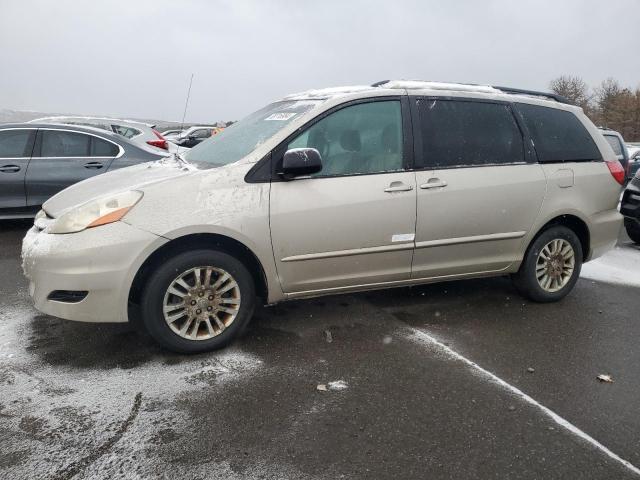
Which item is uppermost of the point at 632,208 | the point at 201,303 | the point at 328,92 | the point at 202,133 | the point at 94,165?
the point at 202,133

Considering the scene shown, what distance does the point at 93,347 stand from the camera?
11.9ft

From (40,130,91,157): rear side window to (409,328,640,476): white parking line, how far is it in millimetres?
5439

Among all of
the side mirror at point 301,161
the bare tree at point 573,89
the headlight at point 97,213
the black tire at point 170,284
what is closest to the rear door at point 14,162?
the headlight at point 97,213

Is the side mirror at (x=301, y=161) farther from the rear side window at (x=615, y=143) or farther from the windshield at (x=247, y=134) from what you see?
the rear side window at (x=615, y=143)

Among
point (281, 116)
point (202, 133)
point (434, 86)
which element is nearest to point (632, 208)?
point (434, 86)

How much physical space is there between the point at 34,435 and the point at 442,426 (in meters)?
2.06

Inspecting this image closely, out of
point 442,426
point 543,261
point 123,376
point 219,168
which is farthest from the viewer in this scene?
point 543,261

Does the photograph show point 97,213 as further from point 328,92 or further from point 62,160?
point 62,160

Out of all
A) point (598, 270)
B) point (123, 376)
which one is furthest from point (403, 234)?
point (598, 270)

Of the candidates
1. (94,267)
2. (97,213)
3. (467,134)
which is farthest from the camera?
(467,134)

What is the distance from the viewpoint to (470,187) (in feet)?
13.6

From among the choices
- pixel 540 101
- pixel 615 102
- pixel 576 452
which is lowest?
pixel 576 452

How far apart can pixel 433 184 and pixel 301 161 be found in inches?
43.4

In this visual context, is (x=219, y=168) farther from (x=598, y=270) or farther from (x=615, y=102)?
(x=615, y=102)
